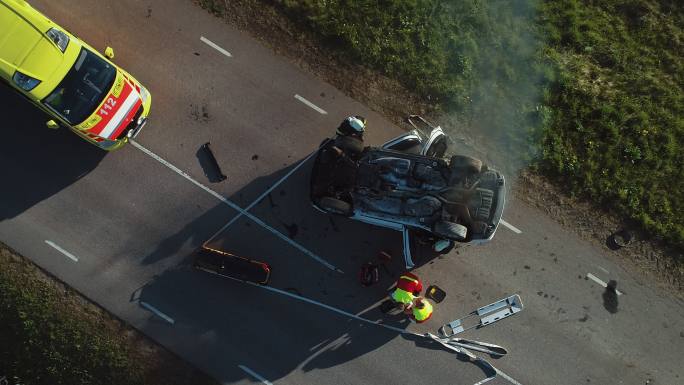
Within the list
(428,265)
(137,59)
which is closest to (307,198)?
(428,265)

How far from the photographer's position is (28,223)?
11188 mm

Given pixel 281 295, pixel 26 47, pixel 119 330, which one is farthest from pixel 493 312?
pixel 26 47

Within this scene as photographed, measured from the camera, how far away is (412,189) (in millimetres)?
9867

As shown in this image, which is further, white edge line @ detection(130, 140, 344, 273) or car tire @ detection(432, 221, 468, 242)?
white edge line @ detection(130, 140, 344, 273)

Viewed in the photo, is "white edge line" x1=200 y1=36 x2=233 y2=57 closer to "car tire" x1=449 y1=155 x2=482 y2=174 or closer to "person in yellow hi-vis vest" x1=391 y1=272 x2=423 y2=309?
"car tire" x1=449 y1=155 x2=482 y2=174

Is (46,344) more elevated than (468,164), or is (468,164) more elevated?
(468,164)

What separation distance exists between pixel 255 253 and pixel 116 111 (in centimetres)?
456

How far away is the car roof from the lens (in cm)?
994

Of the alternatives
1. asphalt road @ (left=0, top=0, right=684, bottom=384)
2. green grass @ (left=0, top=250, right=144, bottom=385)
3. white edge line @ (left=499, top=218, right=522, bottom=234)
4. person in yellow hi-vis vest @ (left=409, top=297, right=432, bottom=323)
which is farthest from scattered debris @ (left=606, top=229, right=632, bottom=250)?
green grass @ (left=0, top=250, right=144, bottom=385)

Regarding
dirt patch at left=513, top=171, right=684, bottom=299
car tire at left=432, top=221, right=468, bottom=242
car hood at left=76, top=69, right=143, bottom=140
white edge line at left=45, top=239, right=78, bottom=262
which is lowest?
white edge line at left=45, top=239, right=78, bottom=262

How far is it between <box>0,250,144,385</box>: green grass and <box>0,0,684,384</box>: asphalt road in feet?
2.72

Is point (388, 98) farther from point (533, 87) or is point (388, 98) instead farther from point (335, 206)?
point (533, 87)

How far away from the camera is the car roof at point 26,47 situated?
391 inches

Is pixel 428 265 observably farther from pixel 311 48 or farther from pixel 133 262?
pixel 133 262
